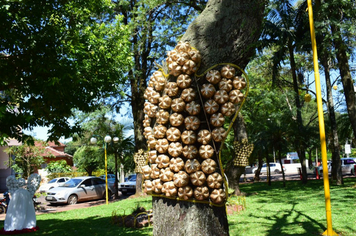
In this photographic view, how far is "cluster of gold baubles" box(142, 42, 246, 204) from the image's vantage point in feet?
9.23

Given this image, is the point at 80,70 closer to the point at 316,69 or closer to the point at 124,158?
the point at 316,69

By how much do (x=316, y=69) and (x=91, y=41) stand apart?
Result: 5792 mm

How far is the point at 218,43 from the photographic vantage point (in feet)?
9.82

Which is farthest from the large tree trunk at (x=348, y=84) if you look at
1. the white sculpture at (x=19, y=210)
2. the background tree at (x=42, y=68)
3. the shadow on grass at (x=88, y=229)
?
the white sculpture at (x=19, y=210)

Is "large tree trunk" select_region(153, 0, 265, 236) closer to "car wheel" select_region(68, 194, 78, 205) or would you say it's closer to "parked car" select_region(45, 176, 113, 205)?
"parked car" select_region(45, 176, 113, 205)

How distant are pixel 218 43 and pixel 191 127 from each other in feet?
2.83

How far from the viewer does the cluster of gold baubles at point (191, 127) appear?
2.81 m

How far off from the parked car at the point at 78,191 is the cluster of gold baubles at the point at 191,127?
54.4 ft

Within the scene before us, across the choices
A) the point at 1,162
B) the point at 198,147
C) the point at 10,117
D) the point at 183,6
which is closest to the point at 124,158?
the point at 183,6

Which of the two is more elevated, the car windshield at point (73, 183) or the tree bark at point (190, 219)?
the tree bark at point (190, 219)

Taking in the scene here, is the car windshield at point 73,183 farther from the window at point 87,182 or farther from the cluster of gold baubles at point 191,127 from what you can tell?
the cluster of gold baubles at point 191,127

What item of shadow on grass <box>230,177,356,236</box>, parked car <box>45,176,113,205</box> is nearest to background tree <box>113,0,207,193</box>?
parked car <box>45,176,113,205</box>

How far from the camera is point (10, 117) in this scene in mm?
5785

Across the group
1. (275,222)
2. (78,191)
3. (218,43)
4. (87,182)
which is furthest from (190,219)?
(87,182)
